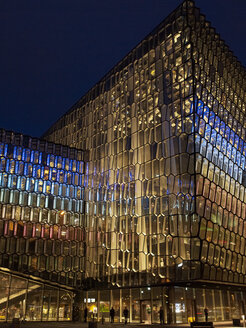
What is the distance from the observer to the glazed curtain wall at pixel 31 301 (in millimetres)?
30125

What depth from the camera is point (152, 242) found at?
26.9m

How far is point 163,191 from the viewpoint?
27.1 metres

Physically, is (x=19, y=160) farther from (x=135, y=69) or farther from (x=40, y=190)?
(x=135, y=69)

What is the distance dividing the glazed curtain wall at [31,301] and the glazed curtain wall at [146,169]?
326cm

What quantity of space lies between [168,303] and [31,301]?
12.0 m

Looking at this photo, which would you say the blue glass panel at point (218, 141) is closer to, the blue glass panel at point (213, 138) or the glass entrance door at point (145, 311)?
the blue glass panel at point (213, 138)

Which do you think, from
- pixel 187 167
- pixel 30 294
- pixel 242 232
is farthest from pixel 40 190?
pixel 242 232

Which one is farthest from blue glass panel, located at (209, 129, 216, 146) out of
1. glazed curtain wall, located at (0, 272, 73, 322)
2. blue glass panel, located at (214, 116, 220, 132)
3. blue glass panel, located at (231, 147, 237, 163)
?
glazed curtain wall, located at (0, 272, 73, 322)

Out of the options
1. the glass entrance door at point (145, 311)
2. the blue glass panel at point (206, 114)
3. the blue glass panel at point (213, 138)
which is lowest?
the glass entrance door at point (145, 311)

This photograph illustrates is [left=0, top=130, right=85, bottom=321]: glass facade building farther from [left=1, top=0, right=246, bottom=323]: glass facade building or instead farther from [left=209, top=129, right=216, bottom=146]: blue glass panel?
[left=209, top=129, right=216, bottom=146]: blue glass panel

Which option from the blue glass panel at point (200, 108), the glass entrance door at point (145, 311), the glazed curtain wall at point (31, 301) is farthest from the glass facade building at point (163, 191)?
the glazed curtain wall at point (31, 301)

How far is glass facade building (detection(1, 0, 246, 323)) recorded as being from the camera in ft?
84.6

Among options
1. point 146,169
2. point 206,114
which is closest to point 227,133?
point 206,114

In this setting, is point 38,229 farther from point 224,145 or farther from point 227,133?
point 227,133
